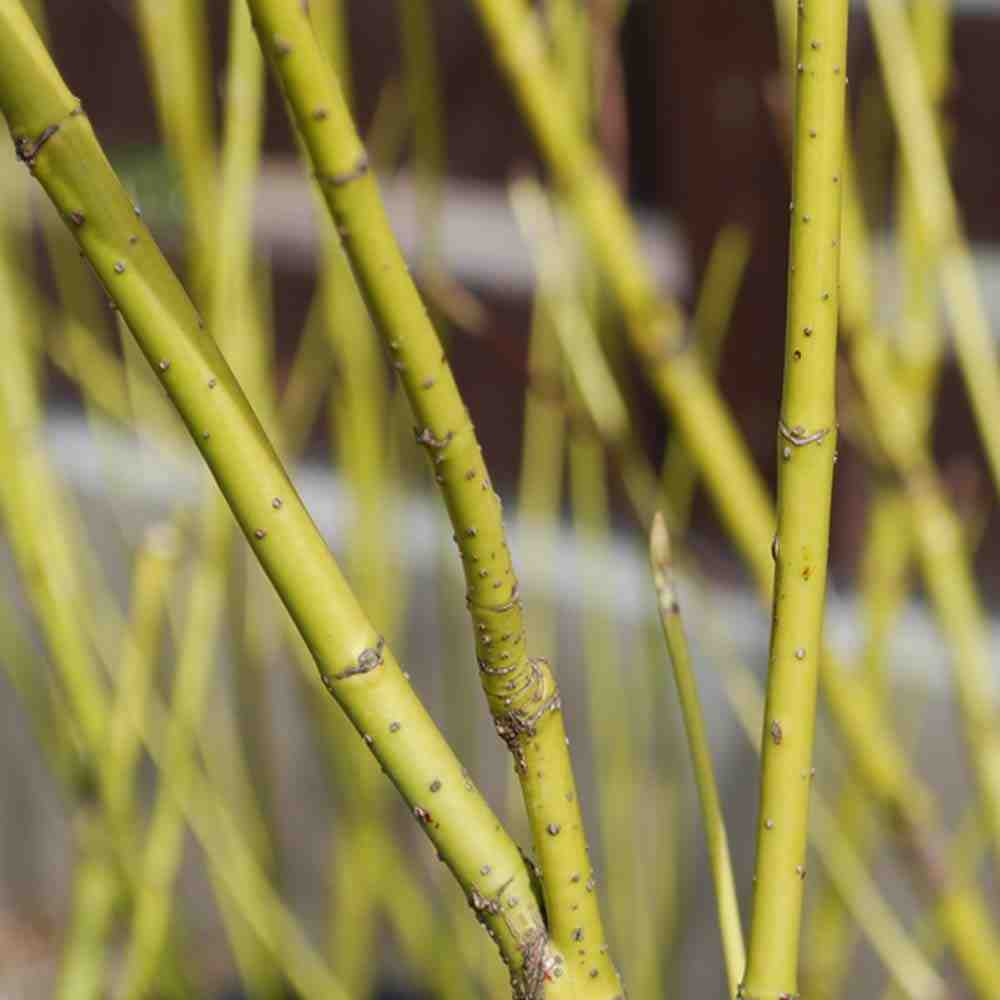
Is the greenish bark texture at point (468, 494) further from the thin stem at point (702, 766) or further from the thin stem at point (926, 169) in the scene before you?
the thin stem at point (926, 169)

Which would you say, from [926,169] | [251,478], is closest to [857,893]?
[926,169]

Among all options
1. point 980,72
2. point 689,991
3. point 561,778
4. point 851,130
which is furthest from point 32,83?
point 689,991

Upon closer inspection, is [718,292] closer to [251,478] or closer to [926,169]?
[926,169]

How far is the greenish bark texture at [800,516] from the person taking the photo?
17 cm

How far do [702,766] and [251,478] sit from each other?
103 millimetres

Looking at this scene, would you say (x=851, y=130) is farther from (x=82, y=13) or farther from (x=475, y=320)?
(x=82, y=13)

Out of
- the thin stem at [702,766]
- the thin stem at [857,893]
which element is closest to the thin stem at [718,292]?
the thin stem at [857,893]

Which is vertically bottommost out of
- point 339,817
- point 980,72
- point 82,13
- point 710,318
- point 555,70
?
point 339,817

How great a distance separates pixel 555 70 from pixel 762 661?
568 mm

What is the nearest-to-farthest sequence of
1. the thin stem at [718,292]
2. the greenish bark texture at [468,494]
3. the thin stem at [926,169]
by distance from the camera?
the greenish bark texture at [468,494], the thin stem at [926,169], the thin stem at [718,292]

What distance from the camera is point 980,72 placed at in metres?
0.81

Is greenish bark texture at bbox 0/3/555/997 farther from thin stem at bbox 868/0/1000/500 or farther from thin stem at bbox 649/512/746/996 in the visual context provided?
thin stem at bbox 868/0/1000/500

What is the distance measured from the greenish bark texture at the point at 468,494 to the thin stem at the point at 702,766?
3 centimetres

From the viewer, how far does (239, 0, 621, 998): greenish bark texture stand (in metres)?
0.16
